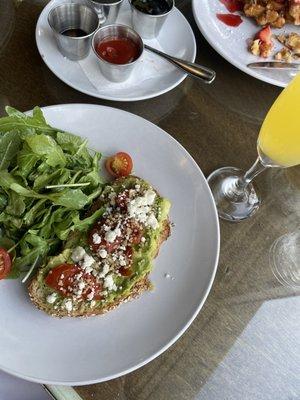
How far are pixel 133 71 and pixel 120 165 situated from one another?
0.48m

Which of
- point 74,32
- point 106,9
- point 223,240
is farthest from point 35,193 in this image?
point 106,9

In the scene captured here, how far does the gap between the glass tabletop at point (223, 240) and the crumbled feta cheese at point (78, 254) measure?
0.39 meters

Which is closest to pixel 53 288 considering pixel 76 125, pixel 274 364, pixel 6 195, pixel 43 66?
pixel 6 195

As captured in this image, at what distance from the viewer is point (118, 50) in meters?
1.71

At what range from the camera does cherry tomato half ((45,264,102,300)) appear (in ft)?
4.11

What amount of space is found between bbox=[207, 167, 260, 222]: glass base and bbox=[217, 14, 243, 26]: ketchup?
0.73 meters

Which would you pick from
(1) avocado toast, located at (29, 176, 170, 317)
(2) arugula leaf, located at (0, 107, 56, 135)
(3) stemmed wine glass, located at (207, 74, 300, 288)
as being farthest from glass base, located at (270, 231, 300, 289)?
(2) arugula leaf, located at (0, 107, 56, 135)

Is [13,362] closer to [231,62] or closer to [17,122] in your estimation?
[17,122]

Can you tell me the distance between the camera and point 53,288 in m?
1.26

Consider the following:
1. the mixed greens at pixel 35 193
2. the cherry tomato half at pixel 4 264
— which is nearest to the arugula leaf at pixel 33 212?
the mixed greens at pixel 35 193

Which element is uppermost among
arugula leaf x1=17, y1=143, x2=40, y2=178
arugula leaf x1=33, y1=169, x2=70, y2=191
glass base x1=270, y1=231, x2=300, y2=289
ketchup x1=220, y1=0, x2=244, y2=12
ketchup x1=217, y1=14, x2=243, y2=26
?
ketchup x1=220, y1=0, x2=244, y2=12

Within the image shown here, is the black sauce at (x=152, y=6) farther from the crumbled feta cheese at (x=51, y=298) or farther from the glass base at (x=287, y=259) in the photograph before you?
the crumbled feta cheese at (x=51, y=298)

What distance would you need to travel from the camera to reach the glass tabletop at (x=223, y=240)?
4.57 feet

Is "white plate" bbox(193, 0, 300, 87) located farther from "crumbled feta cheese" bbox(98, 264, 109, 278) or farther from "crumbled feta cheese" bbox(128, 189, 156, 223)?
"crumbled feta cheese" bbox(98, 264, 109, 278)
